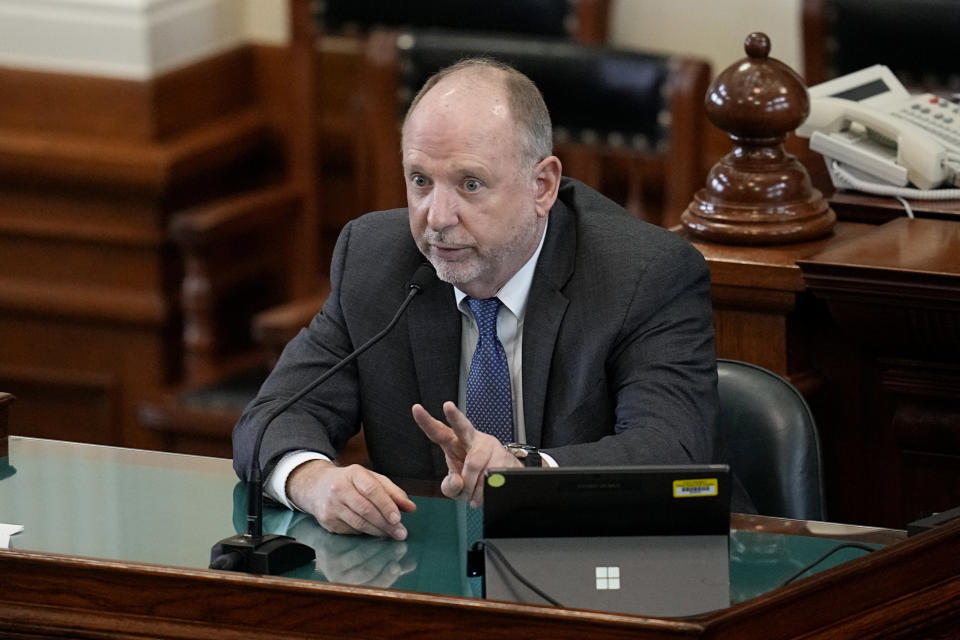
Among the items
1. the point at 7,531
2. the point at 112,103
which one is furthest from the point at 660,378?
the point at 112,103

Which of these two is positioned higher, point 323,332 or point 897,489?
point 323,332

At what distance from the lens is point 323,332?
2467 millimetres

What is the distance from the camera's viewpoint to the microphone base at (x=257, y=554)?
1.72 m

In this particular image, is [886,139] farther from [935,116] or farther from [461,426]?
[461,426]

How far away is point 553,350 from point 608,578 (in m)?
0.75

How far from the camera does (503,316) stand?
2402 millimetres

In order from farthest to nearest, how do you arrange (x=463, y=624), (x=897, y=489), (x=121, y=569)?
1. (x=897, y=489)
2. (x=121, y=569)
3. (x=463, y=624)

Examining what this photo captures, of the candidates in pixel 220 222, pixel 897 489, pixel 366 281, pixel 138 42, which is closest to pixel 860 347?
pixel 897 489

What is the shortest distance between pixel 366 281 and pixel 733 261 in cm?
54

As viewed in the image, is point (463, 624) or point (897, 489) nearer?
point (463, 624)

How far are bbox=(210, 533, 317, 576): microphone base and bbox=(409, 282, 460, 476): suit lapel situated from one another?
649mm

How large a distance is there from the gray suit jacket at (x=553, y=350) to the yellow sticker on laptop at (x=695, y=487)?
516 millimetres

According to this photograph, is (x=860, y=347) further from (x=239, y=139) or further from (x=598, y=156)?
(x=239, y=139)

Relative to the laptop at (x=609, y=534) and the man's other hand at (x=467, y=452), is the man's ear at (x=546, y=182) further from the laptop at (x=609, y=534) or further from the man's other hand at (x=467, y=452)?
the laptop at (x=609, y=534)
